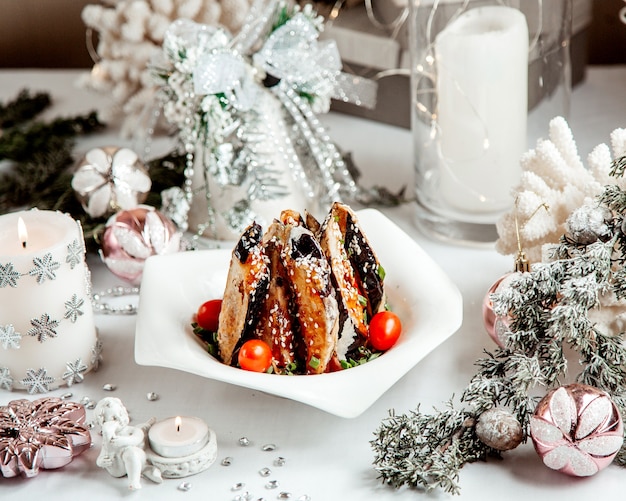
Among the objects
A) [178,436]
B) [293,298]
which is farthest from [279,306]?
[178,436]

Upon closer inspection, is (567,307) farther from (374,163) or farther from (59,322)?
(374,163)

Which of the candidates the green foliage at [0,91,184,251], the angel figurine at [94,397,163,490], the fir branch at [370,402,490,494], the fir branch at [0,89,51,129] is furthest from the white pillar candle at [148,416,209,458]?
the fir branch at [0,89,51,129]

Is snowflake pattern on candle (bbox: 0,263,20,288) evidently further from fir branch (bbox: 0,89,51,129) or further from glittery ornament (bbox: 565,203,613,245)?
fir branch (bbox: 0,89,51,129)

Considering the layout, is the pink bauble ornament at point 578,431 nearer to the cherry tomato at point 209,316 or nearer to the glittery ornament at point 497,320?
the glittery ornament at point 497,320

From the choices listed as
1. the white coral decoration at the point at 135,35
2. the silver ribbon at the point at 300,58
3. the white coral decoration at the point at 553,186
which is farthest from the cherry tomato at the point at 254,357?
the white coral decoration at the point at 135,35

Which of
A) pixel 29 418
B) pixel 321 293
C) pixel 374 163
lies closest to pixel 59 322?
pixel 29 418

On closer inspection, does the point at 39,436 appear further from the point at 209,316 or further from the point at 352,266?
the point at 352,266
